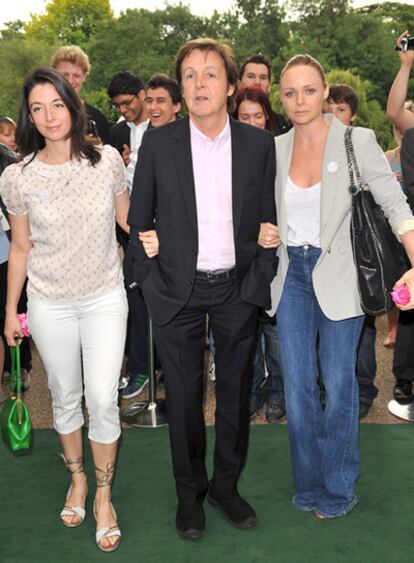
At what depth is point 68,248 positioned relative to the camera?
356 cm

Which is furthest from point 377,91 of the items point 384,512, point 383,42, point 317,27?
point 384,512

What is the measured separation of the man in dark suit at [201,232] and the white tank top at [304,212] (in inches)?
3.6

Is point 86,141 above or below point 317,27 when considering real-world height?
below

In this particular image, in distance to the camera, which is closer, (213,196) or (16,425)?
(213,196)

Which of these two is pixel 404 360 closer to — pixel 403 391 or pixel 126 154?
pixel 403 391

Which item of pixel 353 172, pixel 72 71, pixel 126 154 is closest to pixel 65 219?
pixel 353 172

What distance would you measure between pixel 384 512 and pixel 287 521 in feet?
1.71

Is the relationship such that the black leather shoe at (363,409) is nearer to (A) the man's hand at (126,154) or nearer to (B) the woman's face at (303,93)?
(B) the woman's face at (303,93)

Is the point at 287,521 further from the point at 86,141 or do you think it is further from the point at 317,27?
the point at 317,27

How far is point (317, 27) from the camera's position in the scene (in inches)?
1923

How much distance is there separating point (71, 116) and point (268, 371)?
2561mm

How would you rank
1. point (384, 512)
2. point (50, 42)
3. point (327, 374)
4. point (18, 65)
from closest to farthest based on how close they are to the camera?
point (327, 374) < point (384, 512) < point (18, 65) < point (50, 42)

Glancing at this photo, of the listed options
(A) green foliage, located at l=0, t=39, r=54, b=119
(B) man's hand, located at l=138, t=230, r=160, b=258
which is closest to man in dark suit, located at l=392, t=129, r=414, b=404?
(B) man's hand, located at l=138, t=230, r=160, b=258

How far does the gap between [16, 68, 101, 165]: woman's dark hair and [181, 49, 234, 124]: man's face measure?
22.6 inches
